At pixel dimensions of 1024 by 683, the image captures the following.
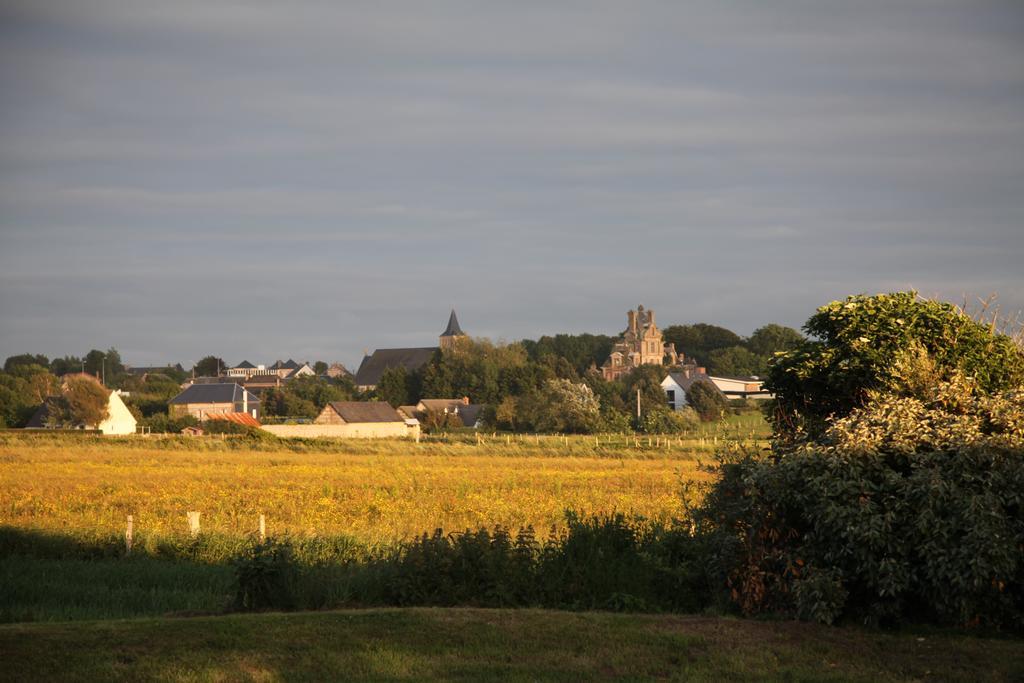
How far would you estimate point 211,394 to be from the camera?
114 m

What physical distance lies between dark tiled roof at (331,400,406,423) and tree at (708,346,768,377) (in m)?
78.3

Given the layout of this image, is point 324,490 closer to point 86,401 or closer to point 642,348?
point 86,401

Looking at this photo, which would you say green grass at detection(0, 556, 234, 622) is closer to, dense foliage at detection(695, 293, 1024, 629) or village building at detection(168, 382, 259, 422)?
dense foliage at detection(695, 293, 1024, 629)

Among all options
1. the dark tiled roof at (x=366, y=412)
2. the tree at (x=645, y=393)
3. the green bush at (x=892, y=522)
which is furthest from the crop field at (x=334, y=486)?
the tree at (x=645, y=393)

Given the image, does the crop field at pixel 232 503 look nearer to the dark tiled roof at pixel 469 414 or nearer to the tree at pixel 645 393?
the dark tiled roof at pixel 469 414

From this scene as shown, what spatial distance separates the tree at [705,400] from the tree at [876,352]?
92613 millimetres

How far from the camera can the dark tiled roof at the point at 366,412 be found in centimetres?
10044

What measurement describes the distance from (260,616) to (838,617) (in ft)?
22.8

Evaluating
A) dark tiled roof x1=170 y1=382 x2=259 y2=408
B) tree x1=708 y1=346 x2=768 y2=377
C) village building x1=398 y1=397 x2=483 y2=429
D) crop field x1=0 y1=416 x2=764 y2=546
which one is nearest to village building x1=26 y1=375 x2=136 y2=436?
dark tiled roof x1=170 y1=382 x2=259 y2=408

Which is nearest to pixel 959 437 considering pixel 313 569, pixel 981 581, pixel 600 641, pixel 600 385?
pixel 981 581

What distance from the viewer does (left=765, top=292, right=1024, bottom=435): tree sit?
16.0 m

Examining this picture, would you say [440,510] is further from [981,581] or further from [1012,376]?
[981,581]

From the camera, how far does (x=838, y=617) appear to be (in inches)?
510

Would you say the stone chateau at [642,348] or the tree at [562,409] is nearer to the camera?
the tree at [562,409]
